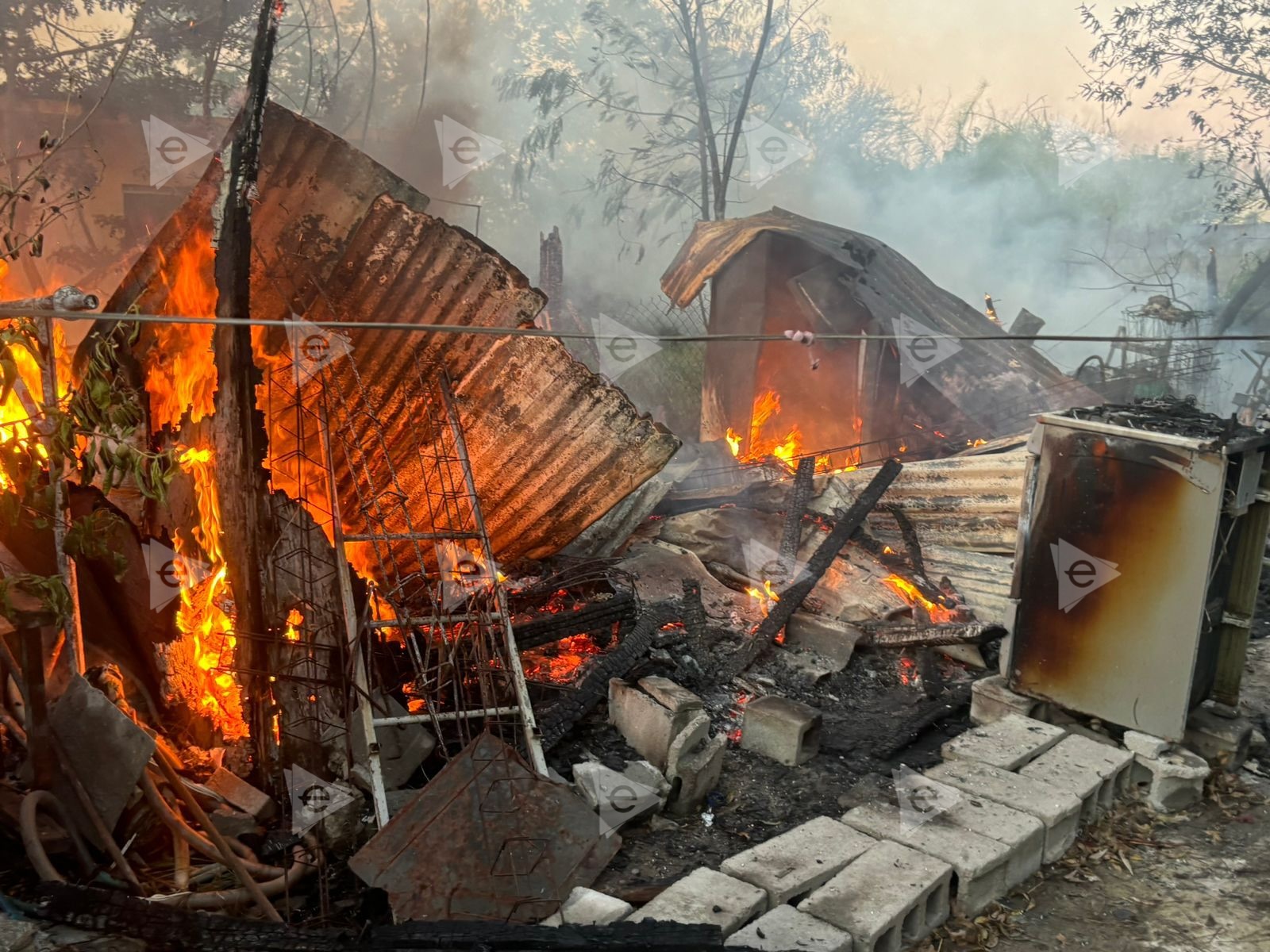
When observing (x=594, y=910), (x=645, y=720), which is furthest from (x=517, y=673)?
(x=594, y=910)

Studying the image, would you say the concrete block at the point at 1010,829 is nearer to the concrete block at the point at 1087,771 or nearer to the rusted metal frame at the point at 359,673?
the concrete block at the point at 1087,771

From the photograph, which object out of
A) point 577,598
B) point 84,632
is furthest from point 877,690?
point 84,632

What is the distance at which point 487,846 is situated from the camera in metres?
4.93

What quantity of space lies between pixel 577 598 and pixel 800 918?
4.44 m

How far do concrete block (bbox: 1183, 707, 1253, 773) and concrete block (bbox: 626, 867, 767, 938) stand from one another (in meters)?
3.87

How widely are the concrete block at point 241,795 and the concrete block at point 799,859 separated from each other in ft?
9.32

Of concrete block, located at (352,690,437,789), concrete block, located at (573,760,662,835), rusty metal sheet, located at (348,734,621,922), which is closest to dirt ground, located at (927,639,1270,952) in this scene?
concrete block, located at (573,760,662,835)

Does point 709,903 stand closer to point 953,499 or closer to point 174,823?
point 174,823

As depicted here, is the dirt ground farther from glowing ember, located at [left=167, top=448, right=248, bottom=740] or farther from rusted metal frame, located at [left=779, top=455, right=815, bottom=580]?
glowing ember, located at [left=167, top=448, right=248, bottom=740]

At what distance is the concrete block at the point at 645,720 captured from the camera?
20.7ft

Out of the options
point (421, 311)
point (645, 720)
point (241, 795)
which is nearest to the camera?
point (241, 795)

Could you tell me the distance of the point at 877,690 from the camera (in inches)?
317

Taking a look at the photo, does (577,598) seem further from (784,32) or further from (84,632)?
(784,32)

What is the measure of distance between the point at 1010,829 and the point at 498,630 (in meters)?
3.52
